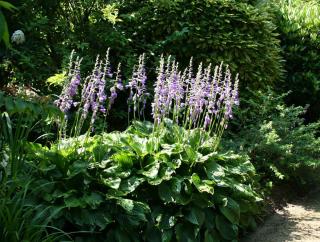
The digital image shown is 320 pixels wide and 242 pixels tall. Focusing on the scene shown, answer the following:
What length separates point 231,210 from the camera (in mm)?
4164

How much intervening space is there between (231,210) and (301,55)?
4736mm

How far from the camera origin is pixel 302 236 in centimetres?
464

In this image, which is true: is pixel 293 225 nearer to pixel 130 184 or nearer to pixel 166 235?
pixel 166 235

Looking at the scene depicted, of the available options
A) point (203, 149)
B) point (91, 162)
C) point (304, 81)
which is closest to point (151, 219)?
point (91, 162)

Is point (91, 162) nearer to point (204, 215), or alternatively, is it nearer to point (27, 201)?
point (27, 201)

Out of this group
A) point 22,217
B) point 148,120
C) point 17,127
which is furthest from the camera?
point 148,120

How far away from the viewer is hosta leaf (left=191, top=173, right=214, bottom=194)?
13.1ft

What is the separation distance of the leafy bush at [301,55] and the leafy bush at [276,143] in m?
1.68

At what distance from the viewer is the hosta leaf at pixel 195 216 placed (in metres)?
3.95

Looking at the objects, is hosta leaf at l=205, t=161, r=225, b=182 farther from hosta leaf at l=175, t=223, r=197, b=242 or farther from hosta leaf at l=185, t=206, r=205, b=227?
hosta leaf at l=175, t=223, r=197, b=242

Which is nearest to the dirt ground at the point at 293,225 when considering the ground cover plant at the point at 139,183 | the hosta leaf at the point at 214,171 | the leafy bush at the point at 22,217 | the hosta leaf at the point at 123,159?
the ground cover plant at the point at 139,183

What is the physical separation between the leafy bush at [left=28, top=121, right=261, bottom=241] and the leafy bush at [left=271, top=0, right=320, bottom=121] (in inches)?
158

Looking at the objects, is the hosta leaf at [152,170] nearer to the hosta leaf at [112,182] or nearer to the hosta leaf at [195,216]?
the hosta leaf at [112,182]

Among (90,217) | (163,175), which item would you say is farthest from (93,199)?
(163,175)
